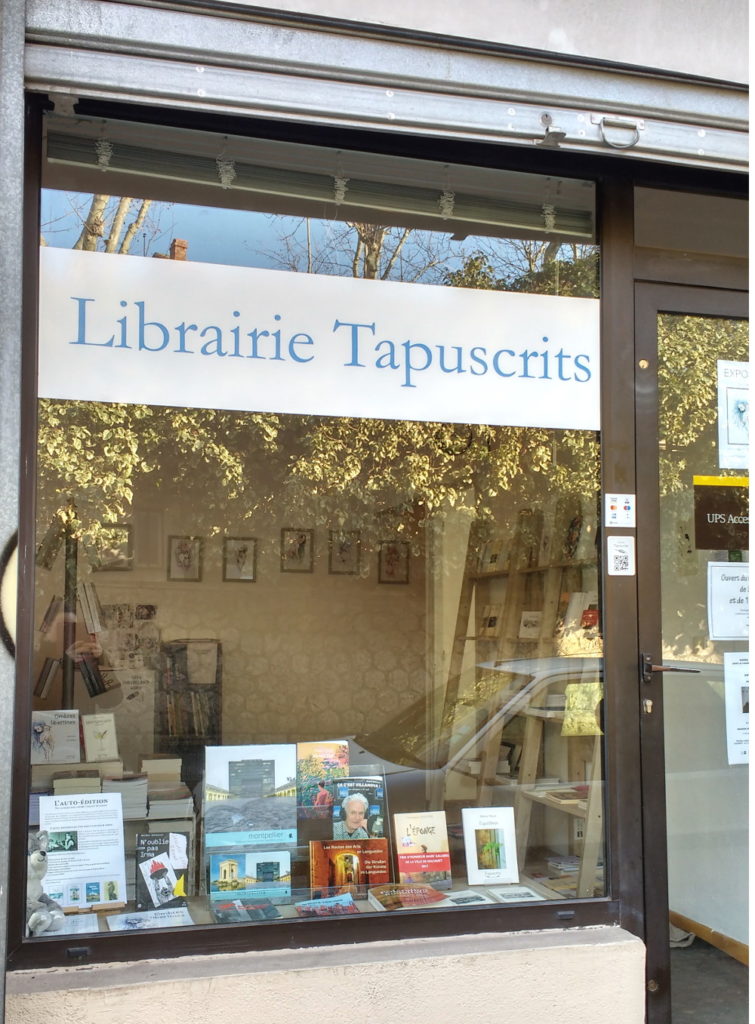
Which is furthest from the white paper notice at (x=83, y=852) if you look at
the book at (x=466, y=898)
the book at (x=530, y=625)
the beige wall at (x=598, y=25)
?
the beige wall at (x=598, y=25)

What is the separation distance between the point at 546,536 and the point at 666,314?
4.59ft

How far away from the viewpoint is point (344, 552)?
7.38 meters

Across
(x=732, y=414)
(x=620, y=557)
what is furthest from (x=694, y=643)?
(x=732, y=414)

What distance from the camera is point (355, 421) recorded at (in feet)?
→ 13.4

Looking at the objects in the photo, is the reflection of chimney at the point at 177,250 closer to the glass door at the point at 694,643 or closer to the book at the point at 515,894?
the glass door at the point at 694,643

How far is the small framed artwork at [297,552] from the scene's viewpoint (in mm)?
7273

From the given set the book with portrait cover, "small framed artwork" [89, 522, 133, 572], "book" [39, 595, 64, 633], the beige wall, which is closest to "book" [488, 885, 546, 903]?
the book with portrait cover

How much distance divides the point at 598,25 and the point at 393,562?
15.8 feet

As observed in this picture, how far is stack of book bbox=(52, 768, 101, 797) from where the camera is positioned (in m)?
2.88

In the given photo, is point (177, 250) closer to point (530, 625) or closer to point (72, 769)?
point (72, 769)

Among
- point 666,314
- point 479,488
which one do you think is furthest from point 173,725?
point 666,314

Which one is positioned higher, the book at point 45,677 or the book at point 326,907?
the book at point 45,677

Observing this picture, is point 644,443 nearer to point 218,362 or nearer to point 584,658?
point 584,658

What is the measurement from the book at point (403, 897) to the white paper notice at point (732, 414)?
1726 mm
